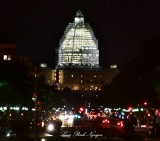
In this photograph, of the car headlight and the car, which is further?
the car headlight

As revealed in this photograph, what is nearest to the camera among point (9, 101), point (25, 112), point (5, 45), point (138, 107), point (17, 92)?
point (9, 101)

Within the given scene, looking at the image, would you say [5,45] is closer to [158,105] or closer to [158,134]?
[158,105]

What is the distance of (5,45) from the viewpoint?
175000mm

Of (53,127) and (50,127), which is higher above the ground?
(50,127)

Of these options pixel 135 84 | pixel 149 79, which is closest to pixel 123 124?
pixel 149 79

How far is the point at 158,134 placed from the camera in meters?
62.2

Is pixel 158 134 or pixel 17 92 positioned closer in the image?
pixel 158 134

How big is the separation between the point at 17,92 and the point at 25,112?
85.5 feet

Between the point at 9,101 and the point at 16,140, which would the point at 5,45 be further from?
the point at 16,140

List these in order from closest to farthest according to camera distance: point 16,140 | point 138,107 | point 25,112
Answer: point 16,140, point 138,107, point 25,112

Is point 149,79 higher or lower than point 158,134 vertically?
higher

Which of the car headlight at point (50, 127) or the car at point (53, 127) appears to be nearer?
the car at point (53, 127)

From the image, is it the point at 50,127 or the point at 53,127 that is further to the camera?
the point at 50,127

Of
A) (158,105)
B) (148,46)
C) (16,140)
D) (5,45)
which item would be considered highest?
(5,45)
